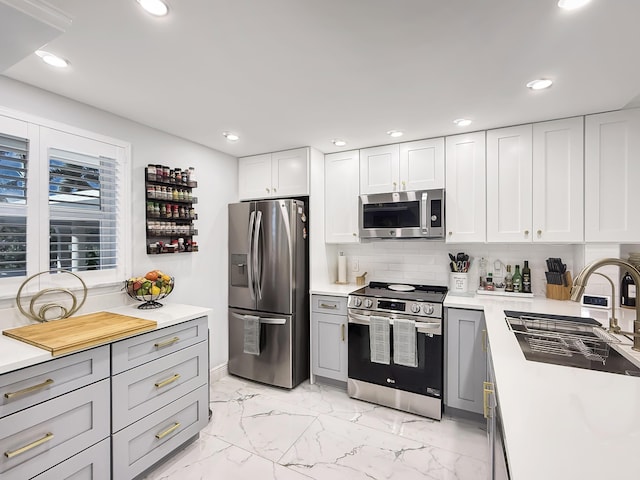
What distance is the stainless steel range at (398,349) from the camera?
250 cm

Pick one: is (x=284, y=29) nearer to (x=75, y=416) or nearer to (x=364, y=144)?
(x=364, y=144)

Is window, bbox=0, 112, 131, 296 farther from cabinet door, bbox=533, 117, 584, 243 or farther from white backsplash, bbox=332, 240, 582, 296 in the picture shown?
cabinet door, bbox=533, 117, 584, 243

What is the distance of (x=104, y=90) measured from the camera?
1967 mm

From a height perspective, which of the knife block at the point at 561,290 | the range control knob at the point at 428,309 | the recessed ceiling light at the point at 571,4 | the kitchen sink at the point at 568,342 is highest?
the recessed ceiling light at the point at 571,4

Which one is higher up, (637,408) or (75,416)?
(637,408)

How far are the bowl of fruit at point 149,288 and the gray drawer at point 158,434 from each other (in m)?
0.76

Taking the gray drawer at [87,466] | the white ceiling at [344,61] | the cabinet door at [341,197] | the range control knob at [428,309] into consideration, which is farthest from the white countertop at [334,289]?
Answer: the gray drawer at [87,466]

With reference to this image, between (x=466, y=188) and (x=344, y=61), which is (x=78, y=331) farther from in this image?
(x=466, y=188)

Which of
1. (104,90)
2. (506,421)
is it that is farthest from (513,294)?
(104,90)

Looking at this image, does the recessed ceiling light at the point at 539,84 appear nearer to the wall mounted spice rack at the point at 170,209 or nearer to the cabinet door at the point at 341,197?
the cabinet door at the point at 341,197

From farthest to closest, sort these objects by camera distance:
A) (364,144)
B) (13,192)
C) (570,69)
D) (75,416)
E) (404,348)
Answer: (364,144) < (404,348) < (13,192) < (570,69) < (75,416)

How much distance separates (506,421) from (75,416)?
189 centimetres

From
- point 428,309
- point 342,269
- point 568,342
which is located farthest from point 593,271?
point 342,269

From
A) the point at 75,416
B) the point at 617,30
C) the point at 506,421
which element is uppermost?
the point at 617,30
